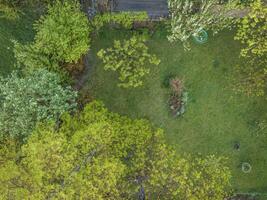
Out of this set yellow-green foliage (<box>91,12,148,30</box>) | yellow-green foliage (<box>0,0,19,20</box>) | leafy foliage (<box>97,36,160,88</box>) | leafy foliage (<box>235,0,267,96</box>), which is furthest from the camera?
yellow-green foliage (<box>91,12,148,30</box>)

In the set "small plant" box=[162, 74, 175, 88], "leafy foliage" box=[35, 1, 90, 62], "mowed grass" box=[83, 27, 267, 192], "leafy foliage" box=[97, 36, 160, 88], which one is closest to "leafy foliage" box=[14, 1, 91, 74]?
"leafy foliage" box=[35, 1, 90, 62]

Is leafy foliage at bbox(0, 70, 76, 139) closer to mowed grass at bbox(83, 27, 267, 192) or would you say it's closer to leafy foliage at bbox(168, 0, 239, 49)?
mowed grass at bbox(83, 27, 267, 192)

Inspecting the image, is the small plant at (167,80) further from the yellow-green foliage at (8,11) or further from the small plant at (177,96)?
the yellow-green foliage at (8,11)

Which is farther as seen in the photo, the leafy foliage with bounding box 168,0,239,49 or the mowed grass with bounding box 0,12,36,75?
the mowed grass with bounding box 0,12,36,75

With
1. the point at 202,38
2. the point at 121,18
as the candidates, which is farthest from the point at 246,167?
the point at 121,18

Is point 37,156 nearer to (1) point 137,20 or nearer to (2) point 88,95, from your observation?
(2) point 88,95

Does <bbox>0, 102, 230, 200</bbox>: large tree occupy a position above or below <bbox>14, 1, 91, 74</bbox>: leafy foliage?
below
